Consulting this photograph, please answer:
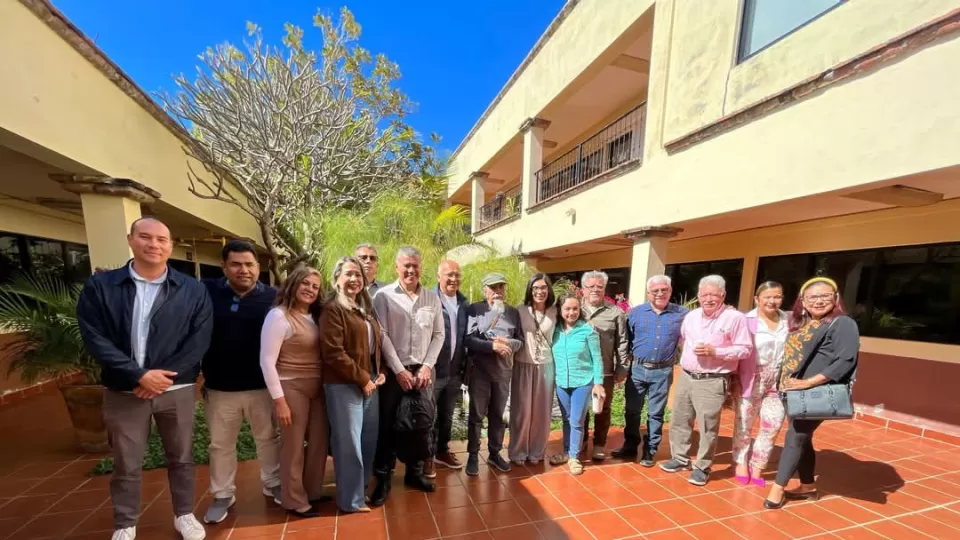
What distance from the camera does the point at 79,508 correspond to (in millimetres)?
2596

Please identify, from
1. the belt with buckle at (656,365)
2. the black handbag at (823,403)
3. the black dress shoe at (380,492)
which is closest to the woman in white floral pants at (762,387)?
the black handbag at (823,403)

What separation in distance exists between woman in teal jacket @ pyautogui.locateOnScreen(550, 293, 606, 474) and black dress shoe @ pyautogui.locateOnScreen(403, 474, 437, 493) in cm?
121

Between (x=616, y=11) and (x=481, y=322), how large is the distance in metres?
5.78

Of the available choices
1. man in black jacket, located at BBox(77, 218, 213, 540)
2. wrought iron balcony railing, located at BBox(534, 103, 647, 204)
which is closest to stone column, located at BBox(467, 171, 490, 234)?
wrought iron balcony railing, located at BBox(534, 103, 647, 204)

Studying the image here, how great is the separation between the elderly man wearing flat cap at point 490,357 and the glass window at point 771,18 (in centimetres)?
400

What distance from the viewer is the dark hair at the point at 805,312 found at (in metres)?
2.61

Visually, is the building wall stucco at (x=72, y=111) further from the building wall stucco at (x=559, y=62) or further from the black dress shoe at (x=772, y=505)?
the building wall stucco at (x=559, y=62)

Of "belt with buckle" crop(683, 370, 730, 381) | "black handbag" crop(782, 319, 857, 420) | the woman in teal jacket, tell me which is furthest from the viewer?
the woman in teal jacket

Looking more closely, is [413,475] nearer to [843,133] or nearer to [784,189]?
[784,189]

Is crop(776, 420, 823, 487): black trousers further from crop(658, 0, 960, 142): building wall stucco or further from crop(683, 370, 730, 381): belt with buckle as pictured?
crop(658, 0, 960, 142): building wall stucco

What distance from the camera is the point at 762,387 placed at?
3.05m

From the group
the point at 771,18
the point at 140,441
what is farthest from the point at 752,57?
the point at 140,441

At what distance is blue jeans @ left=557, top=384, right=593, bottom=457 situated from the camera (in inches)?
123

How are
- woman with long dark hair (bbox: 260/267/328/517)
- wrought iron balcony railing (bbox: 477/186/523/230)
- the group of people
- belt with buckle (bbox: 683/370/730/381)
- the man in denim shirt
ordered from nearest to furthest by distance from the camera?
the group of people
woman with long dark hair (bbox: 260/267/328/517)
belt with buckle (bbox: 683/370/730/381)
the man in denim shirt
wrought iron balcony railing (bbox: 477/186/523/230)
